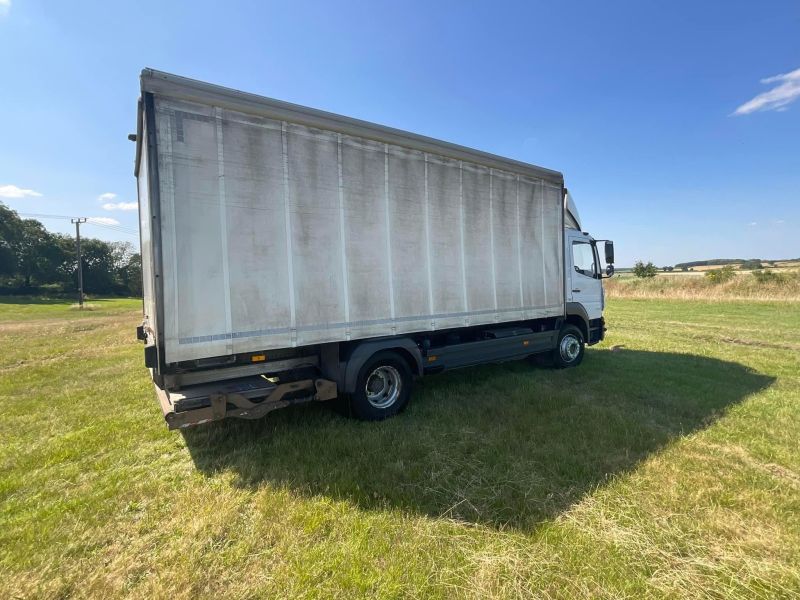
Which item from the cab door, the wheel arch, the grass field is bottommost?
the grass field

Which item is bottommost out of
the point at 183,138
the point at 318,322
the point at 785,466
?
the point at 785,466

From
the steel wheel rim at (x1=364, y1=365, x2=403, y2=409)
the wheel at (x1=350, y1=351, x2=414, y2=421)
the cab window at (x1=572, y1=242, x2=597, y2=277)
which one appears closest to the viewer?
the wheel at (x1=350, y1=351, x2=414, y2=421)

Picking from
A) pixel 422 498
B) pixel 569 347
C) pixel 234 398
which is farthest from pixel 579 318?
pixel 234 398

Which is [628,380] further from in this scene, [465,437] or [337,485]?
[337,485]

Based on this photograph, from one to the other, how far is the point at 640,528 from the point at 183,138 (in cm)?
502

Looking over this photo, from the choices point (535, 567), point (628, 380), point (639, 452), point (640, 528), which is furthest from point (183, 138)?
point (628, 380)

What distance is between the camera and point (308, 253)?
4.30 metres

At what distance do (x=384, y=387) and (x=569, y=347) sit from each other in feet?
14.8

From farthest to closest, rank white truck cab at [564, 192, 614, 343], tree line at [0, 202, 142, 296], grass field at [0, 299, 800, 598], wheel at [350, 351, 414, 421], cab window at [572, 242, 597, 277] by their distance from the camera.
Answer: tree line at [0, 202, 142, 296]
cab window at [572, 242, 597, 277]
white truck cab at [564, 192, 614, 343]
wheel at [350, 351, 414, 421]
grass field at [0, 299, 800, 598]

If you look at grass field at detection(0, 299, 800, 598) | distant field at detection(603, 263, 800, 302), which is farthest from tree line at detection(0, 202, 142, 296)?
distant field at detection(603, 263, 800, 302)

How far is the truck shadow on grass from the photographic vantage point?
3.29 m

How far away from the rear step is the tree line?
6769cm

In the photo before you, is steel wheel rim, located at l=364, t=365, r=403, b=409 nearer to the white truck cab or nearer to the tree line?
the white truck cab

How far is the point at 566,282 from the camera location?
7457mm
